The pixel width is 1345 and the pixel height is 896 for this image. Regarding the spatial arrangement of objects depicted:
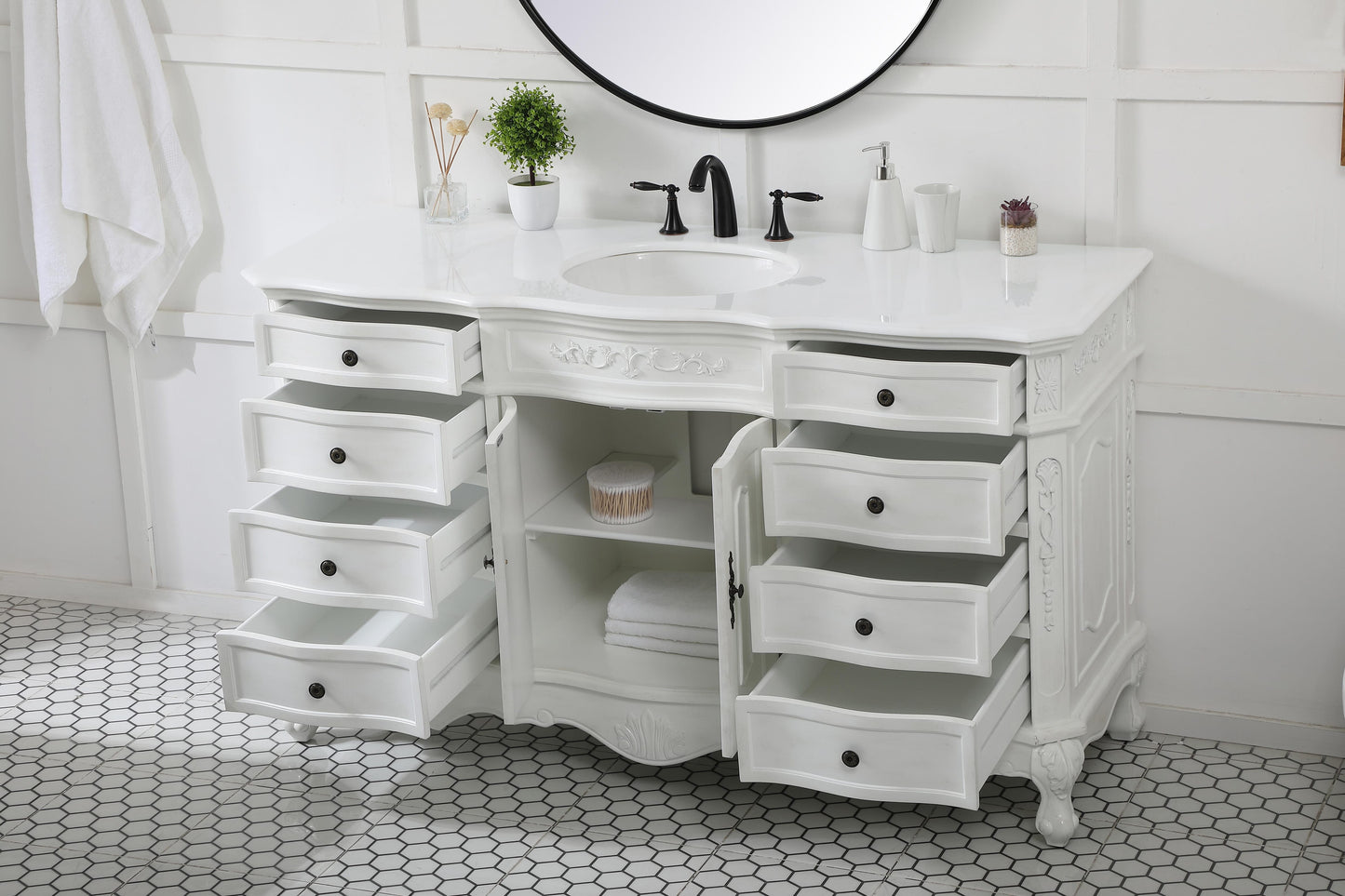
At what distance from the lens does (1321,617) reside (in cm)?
247

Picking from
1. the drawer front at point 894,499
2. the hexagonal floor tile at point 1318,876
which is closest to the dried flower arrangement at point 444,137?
the drawer front at point 894,499

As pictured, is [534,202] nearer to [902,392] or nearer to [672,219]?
[672,219]

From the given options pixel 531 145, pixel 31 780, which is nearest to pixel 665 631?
pixel 531 145

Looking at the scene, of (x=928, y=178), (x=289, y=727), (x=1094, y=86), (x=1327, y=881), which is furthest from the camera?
(x=289, y=727)

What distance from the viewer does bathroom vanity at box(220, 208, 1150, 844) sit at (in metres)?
2.11

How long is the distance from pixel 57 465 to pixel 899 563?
1849 millimetres

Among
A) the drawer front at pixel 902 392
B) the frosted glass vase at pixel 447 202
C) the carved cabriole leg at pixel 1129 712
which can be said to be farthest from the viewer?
the frosted glass vase at pixel 447 202

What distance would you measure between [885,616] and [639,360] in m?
0.51

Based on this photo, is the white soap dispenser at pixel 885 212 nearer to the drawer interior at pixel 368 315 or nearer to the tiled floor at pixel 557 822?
the drawer interior at pixel 368 315

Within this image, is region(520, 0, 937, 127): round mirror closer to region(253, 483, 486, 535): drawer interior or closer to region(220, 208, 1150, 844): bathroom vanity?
region(220, 208, 1150, 844): bathroom vanity

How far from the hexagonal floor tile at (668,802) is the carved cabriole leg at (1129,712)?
1.99ft

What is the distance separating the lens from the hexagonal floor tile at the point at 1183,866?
2197 mm

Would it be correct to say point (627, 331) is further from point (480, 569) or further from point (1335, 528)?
point (1335, 528)

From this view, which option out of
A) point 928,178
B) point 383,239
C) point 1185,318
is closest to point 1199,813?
point 1185,318
